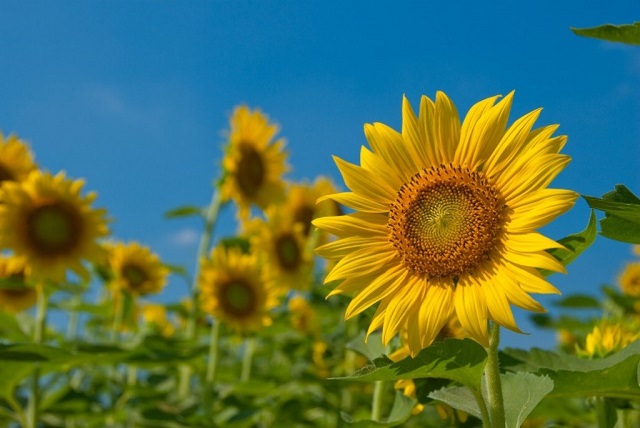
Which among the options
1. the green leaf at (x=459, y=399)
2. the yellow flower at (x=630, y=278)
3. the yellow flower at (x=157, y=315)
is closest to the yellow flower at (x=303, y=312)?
the yellow flower at (x=157, y=315)

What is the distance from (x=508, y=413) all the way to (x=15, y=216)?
3.51 metres

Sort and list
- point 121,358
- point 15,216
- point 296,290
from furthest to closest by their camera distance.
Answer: point 296,290 → point 15,216 → point 121,358

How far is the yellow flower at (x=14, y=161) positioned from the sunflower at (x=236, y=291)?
1309 millimetres

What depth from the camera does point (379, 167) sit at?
206 centimetres

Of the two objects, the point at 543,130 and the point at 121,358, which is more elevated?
the point at 543,130

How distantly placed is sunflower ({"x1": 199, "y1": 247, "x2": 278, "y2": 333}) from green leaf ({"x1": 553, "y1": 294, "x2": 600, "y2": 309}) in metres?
1.87

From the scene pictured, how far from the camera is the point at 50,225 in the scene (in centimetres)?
466

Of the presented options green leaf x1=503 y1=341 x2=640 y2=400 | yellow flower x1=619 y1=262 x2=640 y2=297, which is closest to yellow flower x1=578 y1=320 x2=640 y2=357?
green leaf x1=503 y1=341 x2=640 y2=400

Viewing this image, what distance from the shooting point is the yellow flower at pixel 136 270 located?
5.83 metres

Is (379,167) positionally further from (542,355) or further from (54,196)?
(54,196)

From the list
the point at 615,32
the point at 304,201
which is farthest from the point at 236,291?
the point at 615,32

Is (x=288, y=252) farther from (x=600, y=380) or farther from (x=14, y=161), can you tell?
(x=600, y=380)

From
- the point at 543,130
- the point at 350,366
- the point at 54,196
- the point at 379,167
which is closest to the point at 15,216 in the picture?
the point at 54,196

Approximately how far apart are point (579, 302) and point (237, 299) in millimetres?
2208
